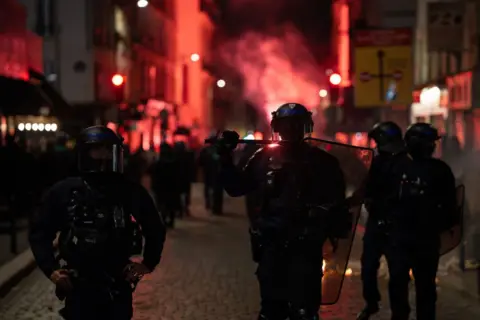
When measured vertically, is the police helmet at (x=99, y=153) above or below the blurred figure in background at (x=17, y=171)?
above

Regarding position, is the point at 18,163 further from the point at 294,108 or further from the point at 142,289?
the point at 294,108

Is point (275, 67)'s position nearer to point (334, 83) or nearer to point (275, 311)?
point (334, 83)

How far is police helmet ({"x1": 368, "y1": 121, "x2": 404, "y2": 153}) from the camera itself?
7.66m

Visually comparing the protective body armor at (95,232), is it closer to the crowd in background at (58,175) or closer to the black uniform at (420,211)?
the black uniform at (420,211)

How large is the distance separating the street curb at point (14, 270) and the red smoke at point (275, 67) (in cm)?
5933

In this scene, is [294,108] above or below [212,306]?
above

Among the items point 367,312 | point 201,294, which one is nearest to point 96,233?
point 367,312

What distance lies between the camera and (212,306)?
9.05m

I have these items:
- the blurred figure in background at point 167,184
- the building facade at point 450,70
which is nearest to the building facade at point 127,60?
the blurred figure in background at point 167,184

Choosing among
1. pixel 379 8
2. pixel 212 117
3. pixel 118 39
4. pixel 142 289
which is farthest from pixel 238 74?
pixel 142 289

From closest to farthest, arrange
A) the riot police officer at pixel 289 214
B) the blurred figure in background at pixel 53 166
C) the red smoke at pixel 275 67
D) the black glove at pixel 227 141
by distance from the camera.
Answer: the black glove at pixel 227 141 → the riot police officer at pixel 289 214 → the blurred figure in background at pixel 53 166 → the red smoke at pixel 275 67

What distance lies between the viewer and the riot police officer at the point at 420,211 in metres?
6.62

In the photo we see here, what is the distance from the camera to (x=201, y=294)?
9.78 metres

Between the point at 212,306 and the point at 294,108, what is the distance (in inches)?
161
